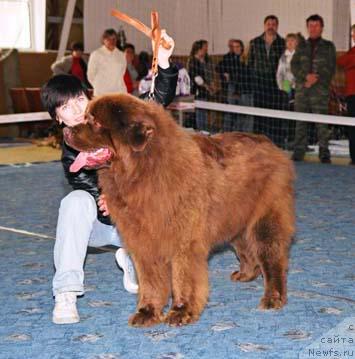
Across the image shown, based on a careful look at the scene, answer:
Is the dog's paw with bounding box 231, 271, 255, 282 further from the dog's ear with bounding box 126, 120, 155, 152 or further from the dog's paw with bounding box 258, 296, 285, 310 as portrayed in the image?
the dog's ear with bounding box 126, 120, 155, 152

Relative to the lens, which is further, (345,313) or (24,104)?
(24,104)

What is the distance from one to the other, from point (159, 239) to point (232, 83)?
339 inches

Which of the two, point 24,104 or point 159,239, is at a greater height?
point 24,104

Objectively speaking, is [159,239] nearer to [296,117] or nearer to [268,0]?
[296,117]

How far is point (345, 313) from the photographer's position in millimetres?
3363

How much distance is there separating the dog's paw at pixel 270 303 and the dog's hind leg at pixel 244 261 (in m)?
0.32

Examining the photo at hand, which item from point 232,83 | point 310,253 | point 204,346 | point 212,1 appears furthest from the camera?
point 212,1

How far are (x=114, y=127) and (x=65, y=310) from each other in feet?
3.20

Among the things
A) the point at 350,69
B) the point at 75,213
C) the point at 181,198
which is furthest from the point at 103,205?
the point at 350,69

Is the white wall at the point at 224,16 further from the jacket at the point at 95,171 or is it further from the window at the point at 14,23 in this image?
the jacket at the point at 95,171

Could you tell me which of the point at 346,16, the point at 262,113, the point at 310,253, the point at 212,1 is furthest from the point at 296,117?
the point at 310,253

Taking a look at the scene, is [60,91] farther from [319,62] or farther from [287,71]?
[287,71]

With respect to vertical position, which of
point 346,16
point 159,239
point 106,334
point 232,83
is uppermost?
point 346,16

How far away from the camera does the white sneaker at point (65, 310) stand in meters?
3.29
